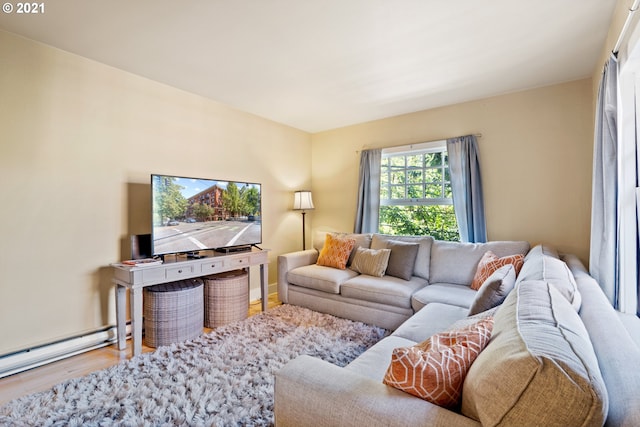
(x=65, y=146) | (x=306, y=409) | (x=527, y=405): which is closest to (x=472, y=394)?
(x=527, y=405)

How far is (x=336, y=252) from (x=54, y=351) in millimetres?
2674

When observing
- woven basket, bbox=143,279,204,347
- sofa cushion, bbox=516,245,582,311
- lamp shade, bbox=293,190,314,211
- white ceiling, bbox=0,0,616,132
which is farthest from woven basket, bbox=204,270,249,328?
sofa cushion, bbox=516,245,582,311

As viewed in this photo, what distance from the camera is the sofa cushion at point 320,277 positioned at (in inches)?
124

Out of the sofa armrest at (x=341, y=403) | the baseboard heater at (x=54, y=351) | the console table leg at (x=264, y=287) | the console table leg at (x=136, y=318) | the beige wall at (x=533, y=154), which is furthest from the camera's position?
the console table leg at (x=264, y=287)

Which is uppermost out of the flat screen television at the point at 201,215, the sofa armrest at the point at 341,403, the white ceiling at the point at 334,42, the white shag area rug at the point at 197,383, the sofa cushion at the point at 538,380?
the white ceiling at the point at 334,42

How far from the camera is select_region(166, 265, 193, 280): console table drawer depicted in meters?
2.58

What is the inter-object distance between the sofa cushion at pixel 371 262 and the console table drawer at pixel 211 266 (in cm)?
147

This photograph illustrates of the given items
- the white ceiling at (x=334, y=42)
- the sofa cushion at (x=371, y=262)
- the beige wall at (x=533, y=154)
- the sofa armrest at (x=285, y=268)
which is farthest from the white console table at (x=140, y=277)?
the beige wall at (x=533, y=154)

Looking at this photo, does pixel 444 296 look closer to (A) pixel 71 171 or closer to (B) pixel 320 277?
(B) pixel 320 277

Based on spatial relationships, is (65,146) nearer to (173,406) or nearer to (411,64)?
(173,406)

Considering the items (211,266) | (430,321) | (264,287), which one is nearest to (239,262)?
(211,266)

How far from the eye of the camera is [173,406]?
1.73 meters

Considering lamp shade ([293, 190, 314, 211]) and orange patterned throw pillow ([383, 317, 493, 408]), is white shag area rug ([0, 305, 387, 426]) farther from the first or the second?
lamp shade ([293, 190, 314, 211])

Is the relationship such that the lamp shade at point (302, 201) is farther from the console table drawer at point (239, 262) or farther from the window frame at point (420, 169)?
the console table drawer at point (239, 262)
